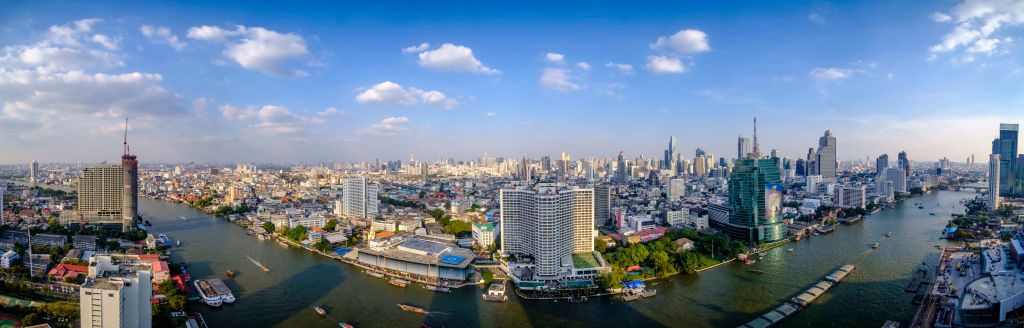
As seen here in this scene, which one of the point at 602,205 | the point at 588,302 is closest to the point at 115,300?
the point at 588,302

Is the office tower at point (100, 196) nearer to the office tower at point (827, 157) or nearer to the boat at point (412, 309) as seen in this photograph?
the boat at point (412, 309)

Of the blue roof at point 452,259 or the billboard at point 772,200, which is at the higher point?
the billboard at point 772,200

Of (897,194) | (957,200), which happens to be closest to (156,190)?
(897,194)

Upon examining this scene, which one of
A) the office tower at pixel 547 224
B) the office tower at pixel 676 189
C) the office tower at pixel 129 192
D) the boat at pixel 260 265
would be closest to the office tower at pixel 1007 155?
the office tower at pixel 676 189

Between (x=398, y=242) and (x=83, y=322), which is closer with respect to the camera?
(x=83, y=322)

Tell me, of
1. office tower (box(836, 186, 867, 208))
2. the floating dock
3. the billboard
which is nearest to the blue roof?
the floating dock

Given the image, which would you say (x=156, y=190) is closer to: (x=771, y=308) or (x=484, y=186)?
(x=484, y=186)
